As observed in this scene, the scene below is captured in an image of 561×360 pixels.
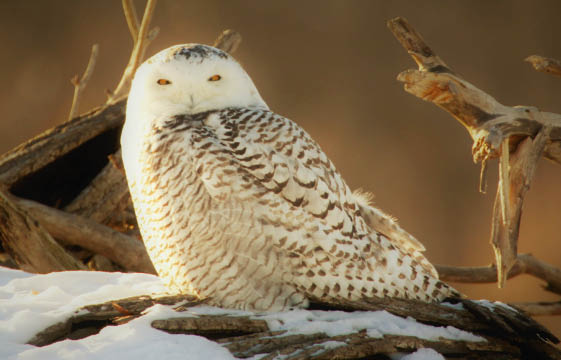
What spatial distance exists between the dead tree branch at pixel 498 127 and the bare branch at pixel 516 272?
1.14 m

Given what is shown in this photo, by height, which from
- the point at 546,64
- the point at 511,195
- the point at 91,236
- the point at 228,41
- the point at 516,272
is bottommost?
the point at 516,272

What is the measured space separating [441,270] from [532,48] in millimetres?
1911

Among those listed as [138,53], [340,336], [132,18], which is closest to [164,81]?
[340,336]

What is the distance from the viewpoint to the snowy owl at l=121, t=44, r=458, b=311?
1.90 m

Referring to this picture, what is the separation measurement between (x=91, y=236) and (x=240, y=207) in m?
1.59

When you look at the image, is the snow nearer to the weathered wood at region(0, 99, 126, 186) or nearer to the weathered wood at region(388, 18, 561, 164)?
the weathered wood at region(388, 18, 561, 164)

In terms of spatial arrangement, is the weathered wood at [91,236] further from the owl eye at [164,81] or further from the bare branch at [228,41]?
the owl eye at [164,81]

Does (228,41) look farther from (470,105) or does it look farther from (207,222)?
(207,222)

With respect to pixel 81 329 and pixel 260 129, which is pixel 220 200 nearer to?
pixel 260 129

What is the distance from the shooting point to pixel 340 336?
1839 millimetres

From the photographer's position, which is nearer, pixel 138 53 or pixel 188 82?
pixel 188 82

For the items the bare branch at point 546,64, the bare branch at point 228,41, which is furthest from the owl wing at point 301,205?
the bare branch at point 228,41

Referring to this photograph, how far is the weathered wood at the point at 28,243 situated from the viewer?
2719 millimetres

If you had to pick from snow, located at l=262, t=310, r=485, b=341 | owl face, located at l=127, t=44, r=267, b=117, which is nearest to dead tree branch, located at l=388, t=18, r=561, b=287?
snow, located at l=262, t=310, r=485, b=341
